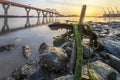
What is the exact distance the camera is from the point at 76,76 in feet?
16.5

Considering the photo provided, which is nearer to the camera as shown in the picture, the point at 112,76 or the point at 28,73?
the point at 112,76

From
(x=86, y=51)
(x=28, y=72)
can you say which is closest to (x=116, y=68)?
(x=86, y=51)

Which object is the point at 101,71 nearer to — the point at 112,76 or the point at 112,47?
the point at 112,76

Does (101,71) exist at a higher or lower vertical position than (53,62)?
lower

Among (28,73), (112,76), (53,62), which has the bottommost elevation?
(28,73)

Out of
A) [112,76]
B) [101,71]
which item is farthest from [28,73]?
[112,76]

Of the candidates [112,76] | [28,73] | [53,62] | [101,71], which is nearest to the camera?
[112,76]

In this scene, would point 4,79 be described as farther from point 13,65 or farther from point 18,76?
point 13,65

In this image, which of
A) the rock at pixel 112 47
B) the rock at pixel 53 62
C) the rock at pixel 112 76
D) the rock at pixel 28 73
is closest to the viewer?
the rock at pixel 112 76

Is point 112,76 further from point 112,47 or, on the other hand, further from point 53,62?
point 112,47

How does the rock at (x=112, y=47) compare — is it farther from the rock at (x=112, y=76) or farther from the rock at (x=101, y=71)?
the rock at (x=112, y=76)

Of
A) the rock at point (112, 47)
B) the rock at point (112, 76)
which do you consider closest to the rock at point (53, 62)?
the rock at point (112, 76)

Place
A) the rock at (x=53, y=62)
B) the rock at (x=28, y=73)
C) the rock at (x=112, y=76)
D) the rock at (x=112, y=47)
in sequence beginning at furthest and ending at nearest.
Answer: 1. the rock at (x=112, y=47)
2. the rock at (x=28, y=73)
3. the rock at (x=53, y=62)
4. the rock at (x=112, y=76)

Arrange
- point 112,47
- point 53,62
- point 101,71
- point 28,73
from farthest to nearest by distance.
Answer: point 112,47, point 28,73, point 53,62, point 101,71
